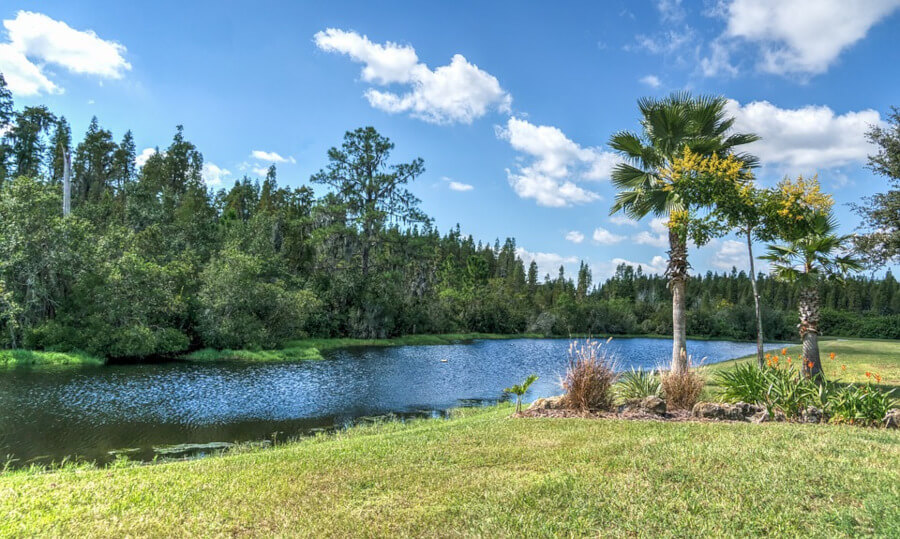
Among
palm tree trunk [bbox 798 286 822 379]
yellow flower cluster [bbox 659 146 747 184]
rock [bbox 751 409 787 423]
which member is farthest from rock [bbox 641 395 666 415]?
yellow flower cluster [bbox 659 146 747 184]

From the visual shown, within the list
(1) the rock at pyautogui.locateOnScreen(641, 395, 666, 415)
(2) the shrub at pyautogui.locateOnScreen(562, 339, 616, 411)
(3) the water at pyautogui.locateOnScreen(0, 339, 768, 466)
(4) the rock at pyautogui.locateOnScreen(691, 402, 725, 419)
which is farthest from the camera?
(3) the water at pyautogui.locateOnScreen(0, 339, 768, 466)

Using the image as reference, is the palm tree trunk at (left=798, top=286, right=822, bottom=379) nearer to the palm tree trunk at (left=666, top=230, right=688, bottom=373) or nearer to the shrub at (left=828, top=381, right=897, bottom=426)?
the palm tree trunk at (left=666, top=230, right=688, bottom=373)


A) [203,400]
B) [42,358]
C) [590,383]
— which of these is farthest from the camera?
[42,358]

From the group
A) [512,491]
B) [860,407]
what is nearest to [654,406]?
[860,407]

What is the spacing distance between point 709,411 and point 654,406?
94cm

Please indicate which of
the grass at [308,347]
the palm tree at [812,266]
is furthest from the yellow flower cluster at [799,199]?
the grass at [308,347]

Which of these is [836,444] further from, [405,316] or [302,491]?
[405,316]

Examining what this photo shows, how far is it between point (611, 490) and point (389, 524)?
2.24 meters

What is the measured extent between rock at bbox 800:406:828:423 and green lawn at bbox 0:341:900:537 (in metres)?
1.36

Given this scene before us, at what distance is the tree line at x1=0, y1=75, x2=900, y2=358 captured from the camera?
2470 cm

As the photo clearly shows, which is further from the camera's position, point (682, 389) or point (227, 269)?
point (227, 269)

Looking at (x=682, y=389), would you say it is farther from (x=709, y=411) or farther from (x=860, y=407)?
(x=860, y=407)

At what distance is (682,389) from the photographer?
9.86 metres

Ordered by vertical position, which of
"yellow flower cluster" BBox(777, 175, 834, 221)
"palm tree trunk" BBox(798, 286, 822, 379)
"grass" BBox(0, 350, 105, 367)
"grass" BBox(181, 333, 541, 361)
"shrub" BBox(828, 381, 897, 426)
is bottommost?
"grass" BBox(181, 333, 541, 361)
